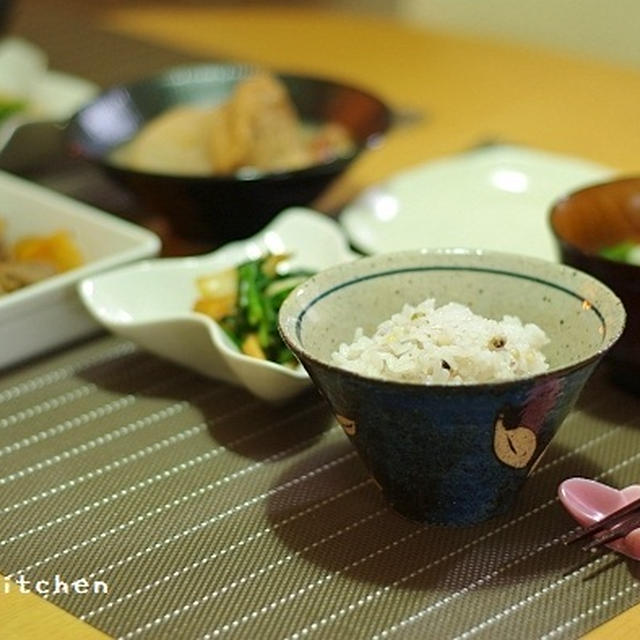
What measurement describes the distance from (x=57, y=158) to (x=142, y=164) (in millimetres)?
310

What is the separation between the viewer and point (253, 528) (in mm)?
1002

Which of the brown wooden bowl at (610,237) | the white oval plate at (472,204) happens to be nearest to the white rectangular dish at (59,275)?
the white oval plate at (472,204)

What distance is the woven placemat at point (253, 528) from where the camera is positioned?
0.89 m

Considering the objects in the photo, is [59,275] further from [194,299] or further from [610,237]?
[610,237]

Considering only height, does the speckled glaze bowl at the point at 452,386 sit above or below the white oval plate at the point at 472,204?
above

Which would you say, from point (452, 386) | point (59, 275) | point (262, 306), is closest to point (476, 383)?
point (452, 386)

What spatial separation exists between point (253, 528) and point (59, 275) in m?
0.45

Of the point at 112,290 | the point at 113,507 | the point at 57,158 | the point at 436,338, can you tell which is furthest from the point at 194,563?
the point at 57,158

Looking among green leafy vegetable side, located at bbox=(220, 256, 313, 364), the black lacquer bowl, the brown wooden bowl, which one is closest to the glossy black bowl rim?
the black lacquer bowl

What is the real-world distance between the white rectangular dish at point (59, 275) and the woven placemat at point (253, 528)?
5 centimetres

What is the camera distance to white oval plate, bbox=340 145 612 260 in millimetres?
1487

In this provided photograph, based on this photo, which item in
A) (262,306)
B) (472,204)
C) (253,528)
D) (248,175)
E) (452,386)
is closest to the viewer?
(452,386)

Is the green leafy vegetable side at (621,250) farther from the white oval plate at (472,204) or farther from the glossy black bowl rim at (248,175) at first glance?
the glossy black bowl rim at (248,175)

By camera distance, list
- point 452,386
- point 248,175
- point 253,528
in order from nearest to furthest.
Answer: point 452,386
point 253,528
point 248,175
